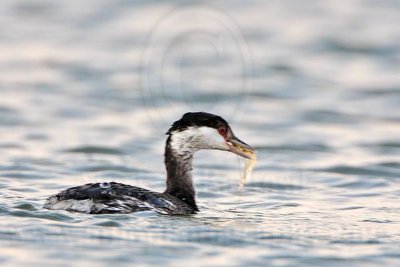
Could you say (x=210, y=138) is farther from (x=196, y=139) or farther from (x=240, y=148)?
(x=240, y=148)

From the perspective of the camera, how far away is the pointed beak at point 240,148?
1452 cm

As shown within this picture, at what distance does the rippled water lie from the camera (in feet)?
40.8

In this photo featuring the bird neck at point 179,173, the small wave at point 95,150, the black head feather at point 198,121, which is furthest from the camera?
the small wave at point 95,150

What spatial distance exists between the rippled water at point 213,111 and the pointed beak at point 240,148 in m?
0.73

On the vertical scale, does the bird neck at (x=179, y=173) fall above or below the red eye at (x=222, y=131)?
below

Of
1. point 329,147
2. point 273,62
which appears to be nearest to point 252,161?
point 329,147

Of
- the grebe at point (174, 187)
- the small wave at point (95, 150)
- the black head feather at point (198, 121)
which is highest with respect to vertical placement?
the small wave at point (95, 150)

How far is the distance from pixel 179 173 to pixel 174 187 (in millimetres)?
186

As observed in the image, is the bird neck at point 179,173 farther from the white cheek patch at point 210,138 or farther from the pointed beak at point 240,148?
the pointed beak at point 240,148

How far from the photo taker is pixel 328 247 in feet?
40.6
